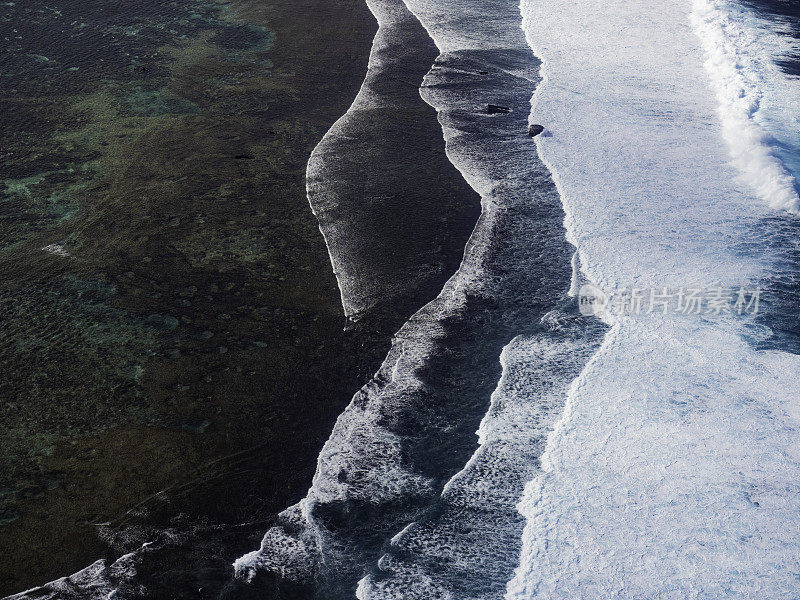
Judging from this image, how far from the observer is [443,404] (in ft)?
13.1

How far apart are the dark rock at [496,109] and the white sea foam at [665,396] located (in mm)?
281

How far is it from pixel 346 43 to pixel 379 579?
6237 millimetres

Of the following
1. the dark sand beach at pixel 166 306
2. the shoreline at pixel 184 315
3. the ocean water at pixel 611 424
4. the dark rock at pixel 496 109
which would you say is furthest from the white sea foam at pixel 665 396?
the shoreline at pixel 184 315

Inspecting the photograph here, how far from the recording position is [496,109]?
6.86 metres

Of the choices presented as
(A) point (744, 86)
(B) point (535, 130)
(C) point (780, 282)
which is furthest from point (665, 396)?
(A) point (744, 86)

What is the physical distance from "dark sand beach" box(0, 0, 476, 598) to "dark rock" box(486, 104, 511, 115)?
58 cm

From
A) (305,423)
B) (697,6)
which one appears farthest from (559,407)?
(697,6)

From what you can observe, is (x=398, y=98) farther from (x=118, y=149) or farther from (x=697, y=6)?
(x=697, y=6)

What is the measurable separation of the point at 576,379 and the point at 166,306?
7.78 ft

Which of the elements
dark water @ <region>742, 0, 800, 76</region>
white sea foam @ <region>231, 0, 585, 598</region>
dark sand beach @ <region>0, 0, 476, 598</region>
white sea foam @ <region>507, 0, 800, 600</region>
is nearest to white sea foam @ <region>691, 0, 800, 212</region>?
white sea foam @ <region>507, 0, 800, 600</region>

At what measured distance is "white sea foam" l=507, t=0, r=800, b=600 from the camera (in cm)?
323

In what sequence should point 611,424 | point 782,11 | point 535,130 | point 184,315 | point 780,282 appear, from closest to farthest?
point 611,424 < point 184,315 < point 780,282 < point 535,130 < point 782,11

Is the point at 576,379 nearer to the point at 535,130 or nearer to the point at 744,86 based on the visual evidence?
the point at 535,130

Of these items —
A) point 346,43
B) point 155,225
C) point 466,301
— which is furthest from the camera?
point 346,43
